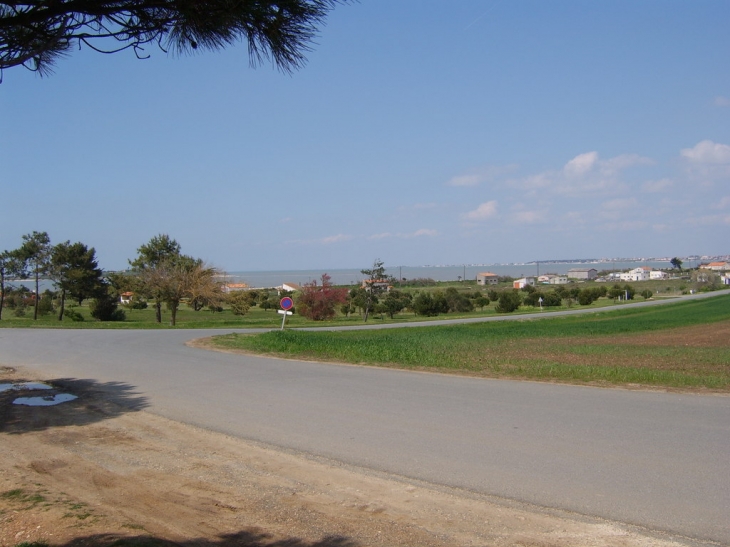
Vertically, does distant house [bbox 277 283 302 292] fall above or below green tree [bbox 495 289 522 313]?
above

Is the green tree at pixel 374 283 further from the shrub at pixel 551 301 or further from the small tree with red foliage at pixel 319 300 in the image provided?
the shrub at pixel 551 301

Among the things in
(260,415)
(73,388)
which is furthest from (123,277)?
(260,415)

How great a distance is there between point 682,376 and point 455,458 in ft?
25.4

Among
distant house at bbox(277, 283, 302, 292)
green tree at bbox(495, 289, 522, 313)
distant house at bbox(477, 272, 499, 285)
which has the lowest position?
green tree at bbox(495, 289, 522, 313)

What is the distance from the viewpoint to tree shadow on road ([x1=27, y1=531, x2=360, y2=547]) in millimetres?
4828

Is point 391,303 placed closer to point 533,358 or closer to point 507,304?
point 507,304

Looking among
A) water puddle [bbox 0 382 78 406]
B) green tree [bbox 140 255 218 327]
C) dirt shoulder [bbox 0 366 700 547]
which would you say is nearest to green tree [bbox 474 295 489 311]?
green tree [bbox 140 255 218 327]

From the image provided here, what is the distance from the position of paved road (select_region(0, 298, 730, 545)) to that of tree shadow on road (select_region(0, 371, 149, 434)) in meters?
0.35

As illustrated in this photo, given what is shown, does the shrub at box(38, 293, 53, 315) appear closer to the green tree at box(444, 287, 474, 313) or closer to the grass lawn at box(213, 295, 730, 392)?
the grass lawn at box(213, 295, 730, 392)

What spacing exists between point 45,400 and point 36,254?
143 ft

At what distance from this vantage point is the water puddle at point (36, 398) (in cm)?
1141

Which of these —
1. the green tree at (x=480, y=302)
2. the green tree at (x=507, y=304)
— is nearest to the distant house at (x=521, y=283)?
the green tree at (x=480, y=302)

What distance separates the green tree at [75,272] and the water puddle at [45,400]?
42354 mm

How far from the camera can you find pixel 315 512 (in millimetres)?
5727
